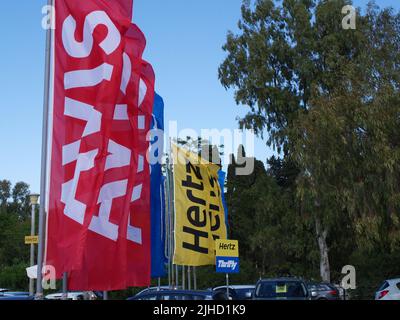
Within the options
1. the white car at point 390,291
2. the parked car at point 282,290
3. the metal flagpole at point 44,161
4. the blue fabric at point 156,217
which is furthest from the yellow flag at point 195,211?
the metal flagpole at point 44,161

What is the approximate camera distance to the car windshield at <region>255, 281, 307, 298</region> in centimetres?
1972

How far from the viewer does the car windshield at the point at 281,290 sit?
19719 millimetres

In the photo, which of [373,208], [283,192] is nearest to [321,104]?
[373,208]

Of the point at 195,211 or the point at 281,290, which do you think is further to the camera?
the point at 195,211

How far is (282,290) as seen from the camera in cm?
1988

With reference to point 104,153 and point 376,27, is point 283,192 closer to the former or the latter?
point 376,27

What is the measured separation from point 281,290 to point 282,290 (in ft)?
0.10

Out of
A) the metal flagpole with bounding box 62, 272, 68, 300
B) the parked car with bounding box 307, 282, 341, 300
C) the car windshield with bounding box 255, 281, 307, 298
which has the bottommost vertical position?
the parked car with bounding box 307, 282, 341, 300

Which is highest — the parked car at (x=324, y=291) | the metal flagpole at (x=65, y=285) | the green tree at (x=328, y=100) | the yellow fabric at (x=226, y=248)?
the green tree at (x=328, y=100)

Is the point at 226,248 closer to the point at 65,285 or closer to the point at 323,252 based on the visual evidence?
the point at 65,285

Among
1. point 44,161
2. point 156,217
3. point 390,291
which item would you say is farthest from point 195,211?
point 44,161

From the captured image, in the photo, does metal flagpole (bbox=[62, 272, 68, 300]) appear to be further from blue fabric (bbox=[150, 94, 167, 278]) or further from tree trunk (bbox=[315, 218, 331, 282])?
tree trunk (bbox=[315, 218, 331, 282])

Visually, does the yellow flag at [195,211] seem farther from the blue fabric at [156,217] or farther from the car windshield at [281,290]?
the car windshield at [281,290]

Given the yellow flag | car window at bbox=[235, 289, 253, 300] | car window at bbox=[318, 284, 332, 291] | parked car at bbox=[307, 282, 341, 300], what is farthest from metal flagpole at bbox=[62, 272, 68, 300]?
car window at bbox=[318, 284, 332, 291]
